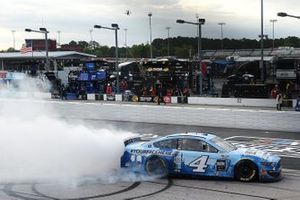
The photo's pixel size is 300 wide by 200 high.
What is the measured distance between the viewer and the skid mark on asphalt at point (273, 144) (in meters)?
17.5

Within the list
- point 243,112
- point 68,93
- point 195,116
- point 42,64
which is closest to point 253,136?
point 243,112

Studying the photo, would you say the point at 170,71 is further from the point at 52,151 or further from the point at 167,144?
the point at 167,144

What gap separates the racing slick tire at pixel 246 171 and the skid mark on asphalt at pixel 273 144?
17.1 feet

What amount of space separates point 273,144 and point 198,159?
808 cm

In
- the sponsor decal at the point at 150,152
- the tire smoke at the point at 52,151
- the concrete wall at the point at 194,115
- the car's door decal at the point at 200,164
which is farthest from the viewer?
the concrete wall at the point at 194,115

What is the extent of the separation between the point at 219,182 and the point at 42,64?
45142 millimetres

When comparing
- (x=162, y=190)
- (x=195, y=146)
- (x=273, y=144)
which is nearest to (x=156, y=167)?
(x=195, y=146)

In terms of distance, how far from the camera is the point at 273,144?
63.9 feet

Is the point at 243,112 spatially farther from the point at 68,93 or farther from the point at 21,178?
the point at 68,93

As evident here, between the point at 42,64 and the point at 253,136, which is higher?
the point at 42,64

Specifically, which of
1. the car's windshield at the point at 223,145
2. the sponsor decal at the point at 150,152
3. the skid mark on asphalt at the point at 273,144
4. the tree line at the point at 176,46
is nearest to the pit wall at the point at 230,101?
the skid mark on asphalt at the point at 273,144

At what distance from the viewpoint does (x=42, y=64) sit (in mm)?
54750

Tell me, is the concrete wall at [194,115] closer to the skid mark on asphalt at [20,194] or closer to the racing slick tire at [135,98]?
the racing slick tire at [135,98]

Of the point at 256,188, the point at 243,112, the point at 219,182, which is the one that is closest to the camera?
the point at 256,188
